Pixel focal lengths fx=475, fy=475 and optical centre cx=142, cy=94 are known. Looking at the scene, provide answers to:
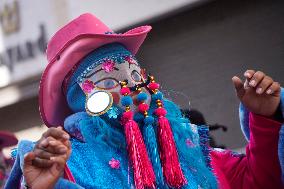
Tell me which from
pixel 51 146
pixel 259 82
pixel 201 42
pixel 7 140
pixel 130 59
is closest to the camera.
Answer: pixel 51 146

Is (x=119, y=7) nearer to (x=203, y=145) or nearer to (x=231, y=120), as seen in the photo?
(x=231, y=120)

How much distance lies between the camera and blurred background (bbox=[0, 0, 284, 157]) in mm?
3379

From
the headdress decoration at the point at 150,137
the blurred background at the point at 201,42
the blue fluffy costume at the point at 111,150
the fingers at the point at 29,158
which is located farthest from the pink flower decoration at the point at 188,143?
the blurred background at the point at 201,42

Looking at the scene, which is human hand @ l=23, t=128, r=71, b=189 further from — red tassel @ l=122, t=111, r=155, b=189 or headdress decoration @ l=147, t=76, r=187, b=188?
headdress decoration @ l=147, t=76, r=187, b=188

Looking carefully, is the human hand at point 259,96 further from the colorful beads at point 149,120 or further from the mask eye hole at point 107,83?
the mask eye hole at point 107,83

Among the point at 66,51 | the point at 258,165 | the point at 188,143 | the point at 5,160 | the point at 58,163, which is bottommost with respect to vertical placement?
the point at 5,160

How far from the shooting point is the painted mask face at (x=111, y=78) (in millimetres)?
1745

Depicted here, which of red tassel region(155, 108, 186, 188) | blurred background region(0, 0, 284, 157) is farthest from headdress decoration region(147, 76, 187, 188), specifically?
blurred background region(0, 0, 284, 157)

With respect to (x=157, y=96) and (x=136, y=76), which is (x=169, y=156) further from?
(x=136, y=76)

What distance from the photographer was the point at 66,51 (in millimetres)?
1833

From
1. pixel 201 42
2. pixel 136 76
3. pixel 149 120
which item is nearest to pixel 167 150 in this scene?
pixel 149 120

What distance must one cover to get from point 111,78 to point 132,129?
24cm

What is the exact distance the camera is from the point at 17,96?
442cm

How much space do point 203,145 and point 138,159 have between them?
0.29 meters
